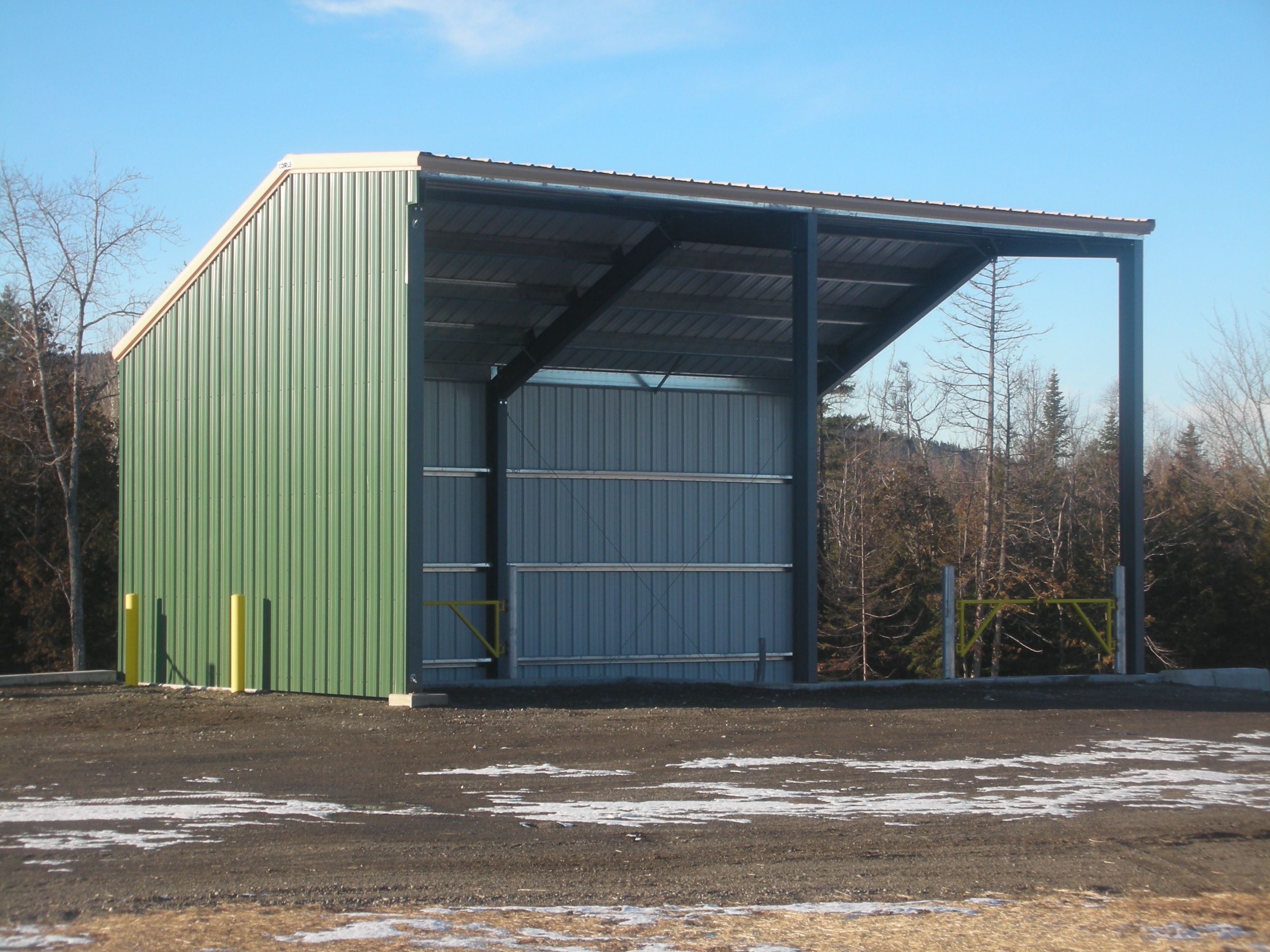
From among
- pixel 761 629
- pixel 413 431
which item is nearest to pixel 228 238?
pixel 413 431

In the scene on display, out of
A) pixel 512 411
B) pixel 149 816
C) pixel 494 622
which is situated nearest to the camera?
pixel 149 816

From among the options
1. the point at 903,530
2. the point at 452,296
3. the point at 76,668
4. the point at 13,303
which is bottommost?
the point at 76,668

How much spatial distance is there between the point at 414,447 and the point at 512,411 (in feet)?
22.1

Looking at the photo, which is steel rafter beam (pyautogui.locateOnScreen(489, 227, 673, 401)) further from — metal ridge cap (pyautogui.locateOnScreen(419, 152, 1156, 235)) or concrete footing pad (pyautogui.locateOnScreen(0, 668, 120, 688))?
concrete footing pad (pyautogui.locateOnScreen(0, 668, 120, 688))

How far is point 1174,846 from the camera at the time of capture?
7.18 meters

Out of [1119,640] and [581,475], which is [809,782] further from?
[581,475]

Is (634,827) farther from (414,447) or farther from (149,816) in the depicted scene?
(414,447)

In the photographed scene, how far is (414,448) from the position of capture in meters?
13.5

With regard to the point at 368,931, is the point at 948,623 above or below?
above

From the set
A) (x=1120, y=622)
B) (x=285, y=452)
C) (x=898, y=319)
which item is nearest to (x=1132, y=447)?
(x=1120, y=622)

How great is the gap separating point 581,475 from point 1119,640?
899cm

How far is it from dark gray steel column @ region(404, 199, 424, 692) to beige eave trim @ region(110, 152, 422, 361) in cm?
67

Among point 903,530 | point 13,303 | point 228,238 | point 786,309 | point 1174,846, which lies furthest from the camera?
point 903,530

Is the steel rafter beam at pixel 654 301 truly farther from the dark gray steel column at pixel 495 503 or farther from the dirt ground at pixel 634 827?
the dirt ground at pixel 634 827
